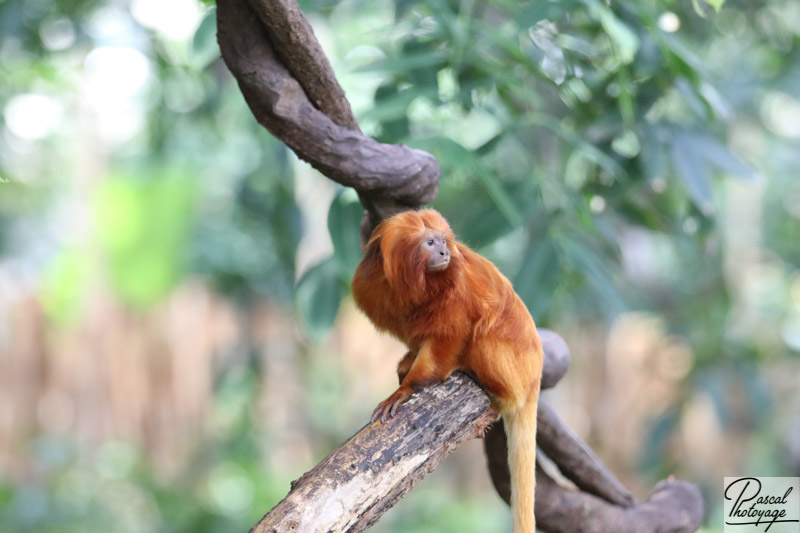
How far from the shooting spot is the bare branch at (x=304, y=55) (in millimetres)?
1111

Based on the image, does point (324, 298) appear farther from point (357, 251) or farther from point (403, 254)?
point (403, 254)

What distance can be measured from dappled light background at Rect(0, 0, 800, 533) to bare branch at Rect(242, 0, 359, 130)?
1.07 feet

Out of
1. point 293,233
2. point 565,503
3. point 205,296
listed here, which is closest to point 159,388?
point 205,296

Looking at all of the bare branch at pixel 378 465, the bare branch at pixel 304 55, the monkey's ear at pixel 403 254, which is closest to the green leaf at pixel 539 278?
the bare branch at pixel 378 465

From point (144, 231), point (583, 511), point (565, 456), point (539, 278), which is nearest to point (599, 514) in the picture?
point (583, 511)

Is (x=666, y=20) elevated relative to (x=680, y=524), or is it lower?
elevated

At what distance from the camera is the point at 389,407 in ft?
4.13

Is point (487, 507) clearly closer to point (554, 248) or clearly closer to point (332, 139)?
point (554, 248)

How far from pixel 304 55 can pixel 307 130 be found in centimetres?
12

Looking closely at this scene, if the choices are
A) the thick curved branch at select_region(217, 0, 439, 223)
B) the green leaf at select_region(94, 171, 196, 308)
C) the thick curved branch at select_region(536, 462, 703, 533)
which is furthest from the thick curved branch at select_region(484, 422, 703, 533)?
the green leaf at select_region(94, 171, 196, 308)

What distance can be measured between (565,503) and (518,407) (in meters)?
0.45

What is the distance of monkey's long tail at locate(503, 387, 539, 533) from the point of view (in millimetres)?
1399

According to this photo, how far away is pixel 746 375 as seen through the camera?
10.2 ft

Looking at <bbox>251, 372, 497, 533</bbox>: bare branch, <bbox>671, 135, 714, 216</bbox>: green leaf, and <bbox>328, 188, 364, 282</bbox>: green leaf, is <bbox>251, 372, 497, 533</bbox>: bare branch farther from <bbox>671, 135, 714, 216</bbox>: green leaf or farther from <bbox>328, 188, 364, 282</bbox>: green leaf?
<bbox>671, 135, 714, 216</bbox>: green leaf
